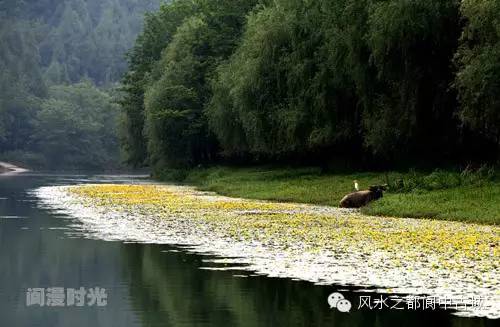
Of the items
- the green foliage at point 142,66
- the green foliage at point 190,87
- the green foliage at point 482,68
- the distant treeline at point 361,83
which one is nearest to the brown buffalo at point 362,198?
the distant treeline at point 361,83

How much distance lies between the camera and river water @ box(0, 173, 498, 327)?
555 inches

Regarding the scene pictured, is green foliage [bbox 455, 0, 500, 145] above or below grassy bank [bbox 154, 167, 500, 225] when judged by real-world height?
above

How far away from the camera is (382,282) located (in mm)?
17484

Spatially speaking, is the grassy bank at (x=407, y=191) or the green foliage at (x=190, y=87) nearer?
the grassy bank at (x=407, y=191)

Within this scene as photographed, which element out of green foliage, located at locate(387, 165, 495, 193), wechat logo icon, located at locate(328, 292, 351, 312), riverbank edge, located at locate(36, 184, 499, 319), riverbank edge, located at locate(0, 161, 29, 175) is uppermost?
green foliage, located at locate(387, 165, 495, 193)

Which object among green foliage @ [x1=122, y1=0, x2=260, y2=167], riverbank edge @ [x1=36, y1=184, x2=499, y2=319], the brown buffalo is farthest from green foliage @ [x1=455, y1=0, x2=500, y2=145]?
green foliage @ [x1=122, y1=0, x2=260, y2=167]

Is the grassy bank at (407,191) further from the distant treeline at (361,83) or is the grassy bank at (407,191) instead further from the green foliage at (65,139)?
the green foliage at (65,139)

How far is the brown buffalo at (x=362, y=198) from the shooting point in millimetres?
39116

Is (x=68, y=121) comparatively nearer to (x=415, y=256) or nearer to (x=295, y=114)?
(x=295, y=114)

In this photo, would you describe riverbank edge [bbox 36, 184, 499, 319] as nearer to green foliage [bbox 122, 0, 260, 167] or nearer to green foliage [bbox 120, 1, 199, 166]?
green foliage [bbox 122, 0, 260, 167]

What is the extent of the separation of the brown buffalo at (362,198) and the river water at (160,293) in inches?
647

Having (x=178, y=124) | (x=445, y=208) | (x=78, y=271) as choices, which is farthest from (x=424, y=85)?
(x=178, y=124)

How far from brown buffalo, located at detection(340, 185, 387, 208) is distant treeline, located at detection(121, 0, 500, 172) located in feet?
14.0

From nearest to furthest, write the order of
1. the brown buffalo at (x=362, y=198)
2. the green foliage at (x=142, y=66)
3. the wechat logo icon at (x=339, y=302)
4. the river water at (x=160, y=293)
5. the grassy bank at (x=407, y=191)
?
the river water at (x=160, y=293)
the wechat logo icon at (x=339, y=302)
the grassy bank at (x=407, y=191)
the brown buffalo at (x=362, y=198)
the green foliage at (x=142, y=66)
